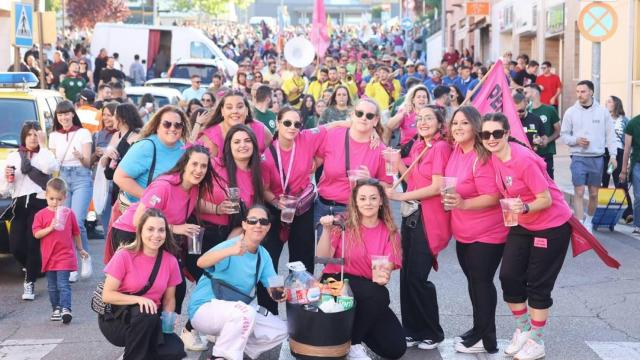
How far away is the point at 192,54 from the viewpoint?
32.3m

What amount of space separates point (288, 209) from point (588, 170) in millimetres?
6755

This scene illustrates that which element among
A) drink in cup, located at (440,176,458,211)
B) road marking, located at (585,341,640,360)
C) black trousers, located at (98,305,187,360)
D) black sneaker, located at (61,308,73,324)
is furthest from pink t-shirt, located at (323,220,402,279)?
black sneaker, located at (61,308,73,324)

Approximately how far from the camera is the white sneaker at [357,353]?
7.07 m

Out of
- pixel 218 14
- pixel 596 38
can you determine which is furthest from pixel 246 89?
pixel 218 14

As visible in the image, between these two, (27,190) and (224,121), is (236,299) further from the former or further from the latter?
(27,190)

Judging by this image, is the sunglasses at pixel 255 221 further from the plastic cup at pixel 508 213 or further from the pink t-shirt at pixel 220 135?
the plastic cup at pixel 508 213

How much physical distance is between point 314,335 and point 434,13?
163 feet

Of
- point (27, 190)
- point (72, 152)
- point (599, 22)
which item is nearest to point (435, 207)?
point (27, 190)

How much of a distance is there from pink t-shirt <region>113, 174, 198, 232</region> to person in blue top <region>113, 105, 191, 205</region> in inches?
11.9

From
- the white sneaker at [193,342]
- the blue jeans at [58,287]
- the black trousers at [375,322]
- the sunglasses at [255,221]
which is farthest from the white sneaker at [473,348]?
the blue jeans at [58,287]

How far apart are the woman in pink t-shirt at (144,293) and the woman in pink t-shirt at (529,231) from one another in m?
2.25

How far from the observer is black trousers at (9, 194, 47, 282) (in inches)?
365

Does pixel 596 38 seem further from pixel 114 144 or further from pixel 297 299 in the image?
pixel 297 299

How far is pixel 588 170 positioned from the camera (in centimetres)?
1327
